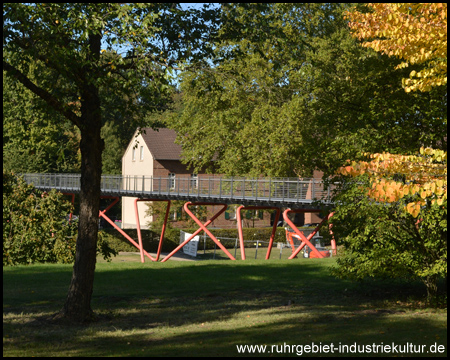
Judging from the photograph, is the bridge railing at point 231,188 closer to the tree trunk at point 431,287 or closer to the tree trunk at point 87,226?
the tree trunk at point 431,287

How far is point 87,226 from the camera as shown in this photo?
10703mm

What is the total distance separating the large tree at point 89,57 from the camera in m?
9.80

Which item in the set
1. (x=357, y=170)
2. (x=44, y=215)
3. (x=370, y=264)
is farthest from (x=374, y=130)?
(x=44, y=215)

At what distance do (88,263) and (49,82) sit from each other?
3.84 m

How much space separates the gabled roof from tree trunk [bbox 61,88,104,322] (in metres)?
43.7

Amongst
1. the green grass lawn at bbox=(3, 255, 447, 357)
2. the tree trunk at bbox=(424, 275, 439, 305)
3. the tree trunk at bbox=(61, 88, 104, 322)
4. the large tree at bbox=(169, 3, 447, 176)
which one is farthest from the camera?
the large tree at bbox=(169, 3, 447, 176)

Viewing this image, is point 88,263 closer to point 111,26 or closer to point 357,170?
point 111,26

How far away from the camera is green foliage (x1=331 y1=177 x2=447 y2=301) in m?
11.8

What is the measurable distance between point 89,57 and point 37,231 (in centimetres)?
1407

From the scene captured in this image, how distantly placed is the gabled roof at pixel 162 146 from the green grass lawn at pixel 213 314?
3560 cm

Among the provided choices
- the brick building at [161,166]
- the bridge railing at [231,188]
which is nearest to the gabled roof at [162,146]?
the brick building at [161,166]

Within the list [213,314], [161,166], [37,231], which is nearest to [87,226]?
[213,314]

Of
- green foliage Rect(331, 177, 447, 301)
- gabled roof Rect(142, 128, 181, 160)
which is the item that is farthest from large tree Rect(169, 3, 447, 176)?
gabled roof Rect(142, 128, 181, 160)

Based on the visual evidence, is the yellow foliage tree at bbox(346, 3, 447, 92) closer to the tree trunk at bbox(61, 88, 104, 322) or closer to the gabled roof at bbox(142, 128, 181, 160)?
the tree trunk at bbox(61, 88, 104, 322)
